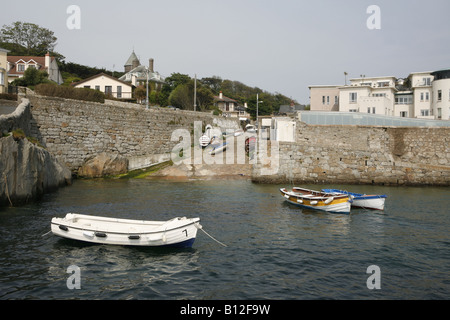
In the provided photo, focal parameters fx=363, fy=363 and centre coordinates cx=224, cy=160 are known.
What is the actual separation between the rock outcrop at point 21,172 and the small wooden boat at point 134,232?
5815 mm

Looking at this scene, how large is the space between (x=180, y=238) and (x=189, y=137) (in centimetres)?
2588

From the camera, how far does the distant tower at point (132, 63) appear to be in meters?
91.8

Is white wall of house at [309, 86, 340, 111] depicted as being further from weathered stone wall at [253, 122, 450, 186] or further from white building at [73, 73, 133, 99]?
white building at [73, 73, 133, 99]

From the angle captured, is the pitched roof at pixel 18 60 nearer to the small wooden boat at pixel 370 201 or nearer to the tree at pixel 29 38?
the tree at pixel 29 38

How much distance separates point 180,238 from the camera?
11.4 m

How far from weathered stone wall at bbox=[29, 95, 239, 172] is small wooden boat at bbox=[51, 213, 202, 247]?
16.3 m

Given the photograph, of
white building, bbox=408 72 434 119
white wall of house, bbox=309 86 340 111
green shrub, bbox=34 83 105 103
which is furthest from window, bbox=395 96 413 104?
green shrub, bbox=34 83 105 103

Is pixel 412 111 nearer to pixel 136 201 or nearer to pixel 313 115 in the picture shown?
pixel 313 115

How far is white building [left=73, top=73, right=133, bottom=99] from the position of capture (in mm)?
50406

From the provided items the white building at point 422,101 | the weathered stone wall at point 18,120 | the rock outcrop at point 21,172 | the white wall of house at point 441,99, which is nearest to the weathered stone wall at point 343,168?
the rock outcrop at point 21,172

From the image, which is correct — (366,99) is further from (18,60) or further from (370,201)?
(18,60)

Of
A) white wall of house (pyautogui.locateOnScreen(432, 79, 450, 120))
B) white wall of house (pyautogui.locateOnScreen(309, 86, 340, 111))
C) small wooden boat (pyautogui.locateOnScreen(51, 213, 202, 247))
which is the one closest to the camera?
small wooden boat (pyautogui.locateOnScreen(51, 213, 202, 247))
